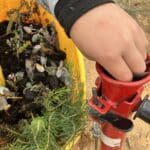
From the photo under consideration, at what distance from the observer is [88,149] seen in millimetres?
1098

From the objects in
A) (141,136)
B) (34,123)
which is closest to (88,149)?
(141,136)

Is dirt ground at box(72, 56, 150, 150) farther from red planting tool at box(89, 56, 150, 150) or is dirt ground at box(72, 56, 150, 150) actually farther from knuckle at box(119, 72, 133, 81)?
knuckle at box(119, 72, 133, 81)

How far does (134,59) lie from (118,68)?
0.03m

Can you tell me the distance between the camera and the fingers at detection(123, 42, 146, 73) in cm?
61

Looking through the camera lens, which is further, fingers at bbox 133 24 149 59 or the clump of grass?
the clump of grass

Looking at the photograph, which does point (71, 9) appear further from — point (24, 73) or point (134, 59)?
point (24, 73)

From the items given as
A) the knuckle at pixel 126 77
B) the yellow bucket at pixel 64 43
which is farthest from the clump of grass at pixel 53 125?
the knuckle at pixel 126 77

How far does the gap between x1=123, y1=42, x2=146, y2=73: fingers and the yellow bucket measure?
0.99 feet

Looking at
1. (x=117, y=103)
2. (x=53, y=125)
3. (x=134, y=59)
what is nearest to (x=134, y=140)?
(x=53, y=125)

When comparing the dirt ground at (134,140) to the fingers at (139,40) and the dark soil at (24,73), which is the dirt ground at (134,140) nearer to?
the dark soil at (24,73)

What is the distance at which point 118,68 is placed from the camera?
0.61 m

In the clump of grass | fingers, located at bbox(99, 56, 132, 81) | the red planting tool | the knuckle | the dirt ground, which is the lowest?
the dirt ground

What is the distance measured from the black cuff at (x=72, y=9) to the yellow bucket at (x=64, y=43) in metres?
0.29

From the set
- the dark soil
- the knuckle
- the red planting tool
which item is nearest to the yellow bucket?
the dark soil
